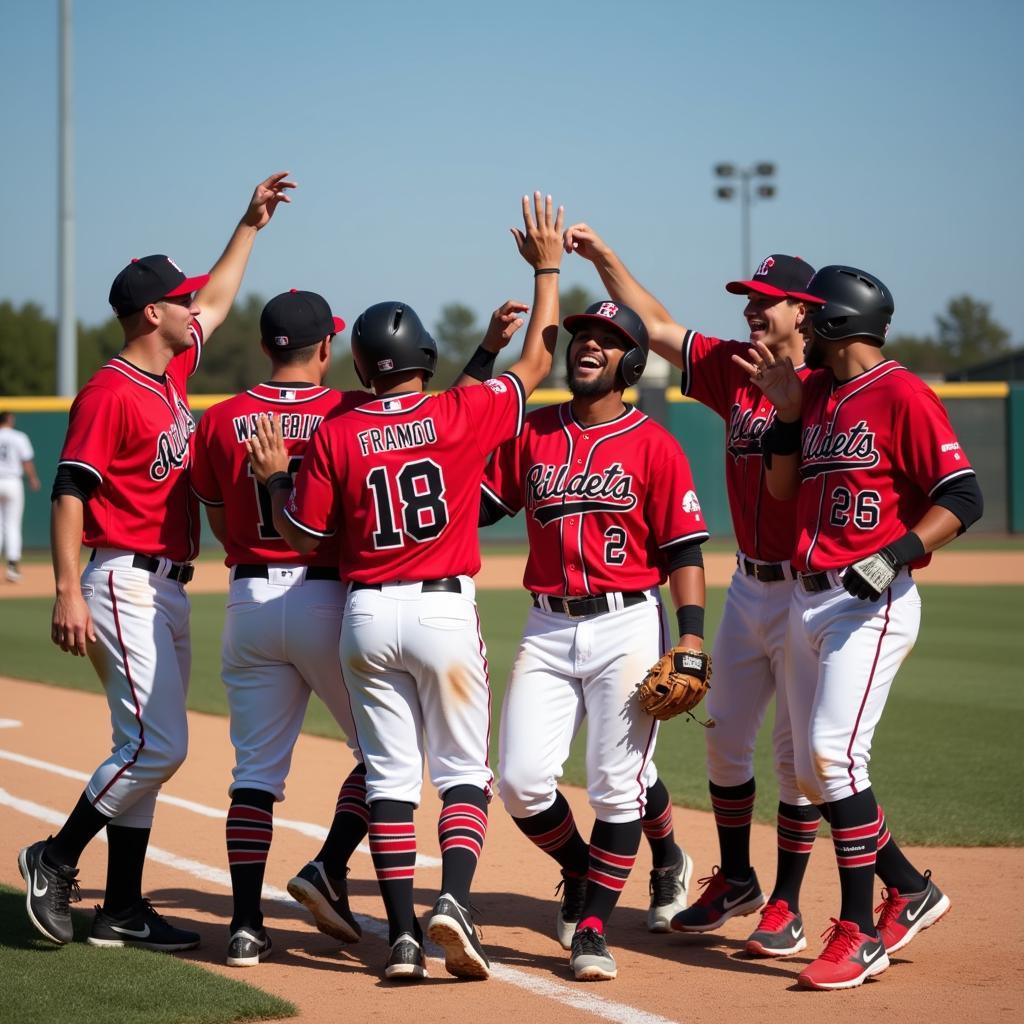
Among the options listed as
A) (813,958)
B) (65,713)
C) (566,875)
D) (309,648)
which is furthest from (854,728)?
(65,713)

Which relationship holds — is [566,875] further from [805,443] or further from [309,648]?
[805,443]

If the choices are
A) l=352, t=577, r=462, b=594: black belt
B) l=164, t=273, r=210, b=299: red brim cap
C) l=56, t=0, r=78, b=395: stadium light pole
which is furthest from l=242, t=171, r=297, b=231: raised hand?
l=56, t=0, r=78, b=395: stadium light pole

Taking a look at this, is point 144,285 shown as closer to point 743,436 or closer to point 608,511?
point 608,511

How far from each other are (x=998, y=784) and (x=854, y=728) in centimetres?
313

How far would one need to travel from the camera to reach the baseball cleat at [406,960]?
4129 mm

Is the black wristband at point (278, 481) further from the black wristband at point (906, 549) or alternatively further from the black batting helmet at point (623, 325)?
the black wristband at point (906, 549)

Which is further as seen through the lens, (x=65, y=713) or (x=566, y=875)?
(x=65, y=713)

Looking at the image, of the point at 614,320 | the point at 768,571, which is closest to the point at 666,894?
the point at 768,571

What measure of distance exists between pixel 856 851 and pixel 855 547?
905mm

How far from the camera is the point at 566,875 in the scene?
473cm

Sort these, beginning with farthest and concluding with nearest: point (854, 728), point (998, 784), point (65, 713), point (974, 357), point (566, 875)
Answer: point (974, 357), point (65, 713), point (998, 784), point (566, 875), point (854, 728)

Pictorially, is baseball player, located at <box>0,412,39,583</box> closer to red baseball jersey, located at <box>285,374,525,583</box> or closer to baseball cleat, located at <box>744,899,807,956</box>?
red baseball jersey, located at <box>285,374,525,583</box>

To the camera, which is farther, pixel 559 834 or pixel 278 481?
pixel 559 834

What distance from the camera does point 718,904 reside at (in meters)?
4.81
